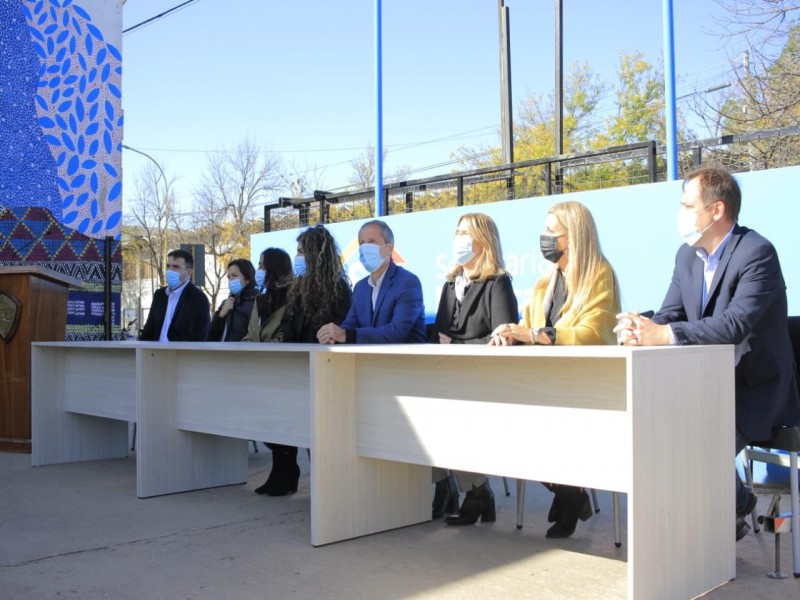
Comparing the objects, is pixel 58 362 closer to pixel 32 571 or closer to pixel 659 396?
pixel 32 571

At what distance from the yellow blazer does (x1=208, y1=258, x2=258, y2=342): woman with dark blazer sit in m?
3.18

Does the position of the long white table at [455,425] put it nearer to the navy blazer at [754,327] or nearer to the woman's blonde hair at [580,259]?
the navy blazer at [754,327]

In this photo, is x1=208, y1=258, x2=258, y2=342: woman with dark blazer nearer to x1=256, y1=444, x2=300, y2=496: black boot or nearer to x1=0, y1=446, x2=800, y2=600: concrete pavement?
x1=256, y1=444, x2=300, y2=496: black boot

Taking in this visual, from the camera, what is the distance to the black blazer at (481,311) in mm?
4129

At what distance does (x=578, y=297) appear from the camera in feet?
11.5

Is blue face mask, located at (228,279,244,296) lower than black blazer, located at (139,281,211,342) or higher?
higher

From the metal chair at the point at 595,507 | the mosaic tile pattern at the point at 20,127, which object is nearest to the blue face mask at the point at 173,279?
the metal chair at the point at 595,507

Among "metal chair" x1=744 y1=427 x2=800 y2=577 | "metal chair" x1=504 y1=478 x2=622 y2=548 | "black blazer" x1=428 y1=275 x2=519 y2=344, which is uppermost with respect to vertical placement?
"black blazer" x1=428 y1=275 x2=519 y2=344

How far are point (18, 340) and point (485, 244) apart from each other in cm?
449

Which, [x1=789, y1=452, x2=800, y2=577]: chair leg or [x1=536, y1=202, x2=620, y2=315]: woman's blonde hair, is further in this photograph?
[x1=536, y1=202, x2=620, y2=315]: woman's blonde hair

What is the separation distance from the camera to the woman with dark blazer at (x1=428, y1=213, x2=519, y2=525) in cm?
416

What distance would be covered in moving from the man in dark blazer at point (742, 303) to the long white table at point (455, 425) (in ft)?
0.54

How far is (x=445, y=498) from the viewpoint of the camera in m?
4.46

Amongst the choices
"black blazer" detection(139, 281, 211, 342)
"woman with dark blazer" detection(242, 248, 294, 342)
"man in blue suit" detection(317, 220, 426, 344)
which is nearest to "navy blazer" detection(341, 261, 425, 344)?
"man in blue suit" detection(317, 220, 426, 344)
